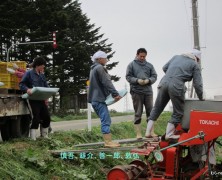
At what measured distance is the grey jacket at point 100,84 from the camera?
324 inches

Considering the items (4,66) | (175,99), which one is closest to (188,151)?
(175,99)

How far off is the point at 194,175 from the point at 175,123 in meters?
0.94

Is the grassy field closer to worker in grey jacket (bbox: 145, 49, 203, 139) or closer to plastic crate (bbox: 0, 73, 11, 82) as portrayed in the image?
plastic crate (bbox: 0, 73, 11, 82)

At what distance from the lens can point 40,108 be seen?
981 cm

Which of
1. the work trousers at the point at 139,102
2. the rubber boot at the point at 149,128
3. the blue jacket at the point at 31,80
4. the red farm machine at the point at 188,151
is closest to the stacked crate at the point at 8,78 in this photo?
the blue jacket at the point at 31,80

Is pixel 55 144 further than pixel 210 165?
Yes

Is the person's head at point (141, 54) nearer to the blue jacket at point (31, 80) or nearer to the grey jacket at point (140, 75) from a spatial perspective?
the grey jacket at point (140, 75)

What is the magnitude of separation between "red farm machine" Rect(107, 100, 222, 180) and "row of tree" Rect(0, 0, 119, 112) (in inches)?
1133

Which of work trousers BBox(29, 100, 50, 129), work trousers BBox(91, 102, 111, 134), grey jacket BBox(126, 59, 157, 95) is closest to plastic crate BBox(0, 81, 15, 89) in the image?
work trousers BBox(29, 100, 50, 129)

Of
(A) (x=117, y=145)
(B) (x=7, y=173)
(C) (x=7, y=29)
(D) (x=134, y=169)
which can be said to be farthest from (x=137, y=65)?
(C) (x=7, y=29)

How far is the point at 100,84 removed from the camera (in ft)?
27.6

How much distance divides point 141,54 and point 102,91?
180 centimetres

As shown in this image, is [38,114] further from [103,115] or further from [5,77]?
[103,115]

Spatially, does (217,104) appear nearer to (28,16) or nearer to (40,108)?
(40,108)
